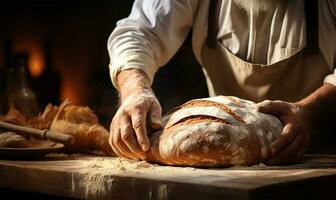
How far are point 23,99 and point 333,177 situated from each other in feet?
5.63

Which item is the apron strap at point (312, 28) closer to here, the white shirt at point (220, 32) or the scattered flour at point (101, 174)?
the white shirt at point (220, 32)

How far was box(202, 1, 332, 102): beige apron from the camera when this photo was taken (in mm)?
2201

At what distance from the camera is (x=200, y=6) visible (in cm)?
233

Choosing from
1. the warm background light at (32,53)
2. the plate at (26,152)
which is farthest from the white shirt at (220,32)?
the warm background light at (32,53)

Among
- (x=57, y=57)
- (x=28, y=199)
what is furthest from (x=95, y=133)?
(x=57, y=57)

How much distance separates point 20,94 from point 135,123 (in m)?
1.26

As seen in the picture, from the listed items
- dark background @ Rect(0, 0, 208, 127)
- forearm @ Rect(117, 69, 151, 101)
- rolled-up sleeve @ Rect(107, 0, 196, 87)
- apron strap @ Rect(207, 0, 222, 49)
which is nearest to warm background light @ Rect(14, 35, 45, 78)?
→ dark background @ Rect(0, 0, 208, 127)

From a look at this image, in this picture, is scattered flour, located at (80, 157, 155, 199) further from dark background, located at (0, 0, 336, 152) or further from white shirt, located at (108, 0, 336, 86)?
dark background, located at (0, 0, 336, 152)

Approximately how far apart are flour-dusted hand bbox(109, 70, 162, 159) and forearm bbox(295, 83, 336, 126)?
0.48 metres

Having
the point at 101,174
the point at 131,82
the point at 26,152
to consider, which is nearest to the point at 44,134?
the point at 26,152

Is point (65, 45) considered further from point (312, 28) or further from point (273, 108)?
point (273, 108)

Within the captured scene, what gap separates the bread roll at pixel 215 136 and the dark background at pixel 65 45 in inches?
84.6

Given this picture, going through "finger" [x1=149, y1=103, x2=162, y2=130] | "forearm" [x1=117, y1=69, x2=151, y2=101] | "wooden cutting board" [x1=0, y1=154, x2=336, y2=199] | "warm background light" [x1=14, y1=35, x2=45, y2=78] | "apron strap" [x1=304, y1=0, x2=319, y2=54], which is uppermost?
"warm background light" [x1=14, y1=35, x2=45, y2=78]

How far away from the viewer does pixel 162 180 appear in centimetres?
135
